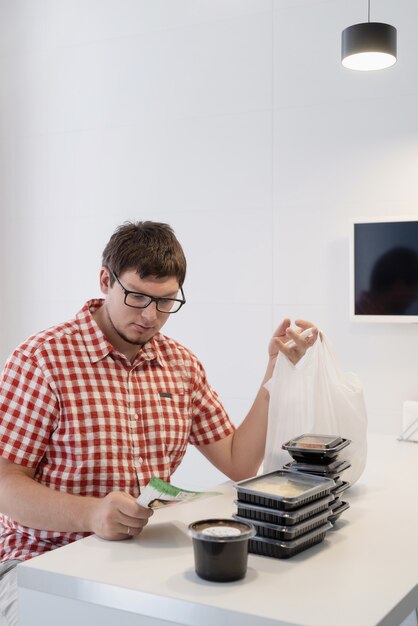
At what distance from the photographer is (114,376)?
6.23ft

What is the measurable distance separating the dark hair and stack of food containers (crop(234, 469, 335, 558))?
0.60 m

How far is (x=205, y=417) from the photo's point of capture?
213 centimetres

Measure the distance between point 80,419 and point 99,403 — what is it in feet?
0.19

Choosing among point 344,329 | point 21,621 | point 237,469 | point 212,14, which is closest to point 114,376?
point 237,469

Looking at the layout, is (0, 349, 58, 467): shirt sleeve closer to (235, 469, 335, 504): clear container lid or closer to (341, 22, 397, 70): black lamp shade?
(235, 469, 335, 504): clear container lid

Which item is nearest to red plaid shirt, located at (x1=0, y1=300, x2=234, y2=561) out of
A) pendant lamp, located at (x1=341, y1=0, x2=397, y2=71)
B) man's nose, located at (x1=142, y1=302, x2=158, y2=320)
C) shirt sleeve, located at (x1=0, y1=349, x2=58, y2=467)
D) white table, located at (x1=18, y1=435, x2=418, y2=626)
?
shirt sleeve, located at (x1=0, y1=349, x2=58, y2=467)

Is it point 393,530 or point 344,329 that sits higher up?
point 344,329

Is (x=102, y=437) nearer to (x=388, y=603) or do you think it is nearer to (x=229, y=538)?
(x=229, y=538)

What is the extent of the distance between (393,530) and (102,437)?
67 cm

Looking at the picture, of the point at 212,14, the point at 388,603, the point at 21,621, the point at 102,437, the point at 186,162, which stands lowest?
the point at 21,621

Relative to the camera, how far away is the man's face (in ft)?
6.11

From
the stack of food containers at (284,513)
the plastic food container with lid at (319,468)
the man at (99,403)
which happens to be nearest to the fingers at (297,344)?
the man at (99,403)

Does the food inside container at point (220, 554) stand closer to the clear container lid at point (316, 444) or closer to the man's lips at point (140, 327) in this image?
the clear container lid at point (316, 444)

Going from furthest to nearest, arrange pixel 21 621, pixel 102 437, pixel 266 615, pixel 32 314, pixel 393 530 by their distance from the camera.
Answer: pixel 32 314
pixel 102 437
pixel 393 530
pixel 21 621
pixel 266 615
